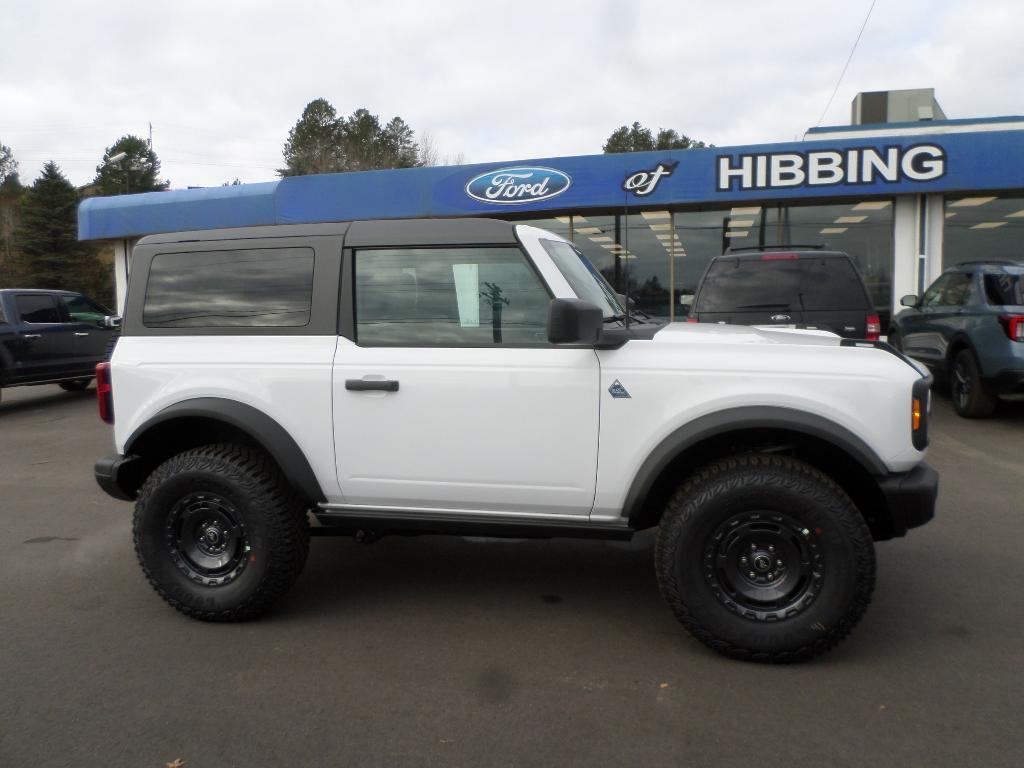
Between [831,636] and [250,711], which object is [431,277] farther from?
[831,636]

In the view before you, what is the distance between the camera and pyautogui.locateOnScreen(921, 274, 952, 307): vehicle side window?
32.3 feet

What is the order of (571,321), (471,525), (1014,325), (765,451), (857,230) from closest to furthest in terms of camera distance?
1. (571,321)
2. (765,451)
3. (471,525)
4. (1014,325)
5. (857,230)

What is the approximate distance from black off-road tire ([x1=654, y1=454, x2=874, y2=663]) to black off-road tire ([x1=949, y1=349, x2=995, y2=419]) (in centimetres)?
646

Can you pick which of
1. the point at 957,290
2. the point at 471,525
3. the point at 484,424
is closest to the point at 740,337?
the point at 484,424

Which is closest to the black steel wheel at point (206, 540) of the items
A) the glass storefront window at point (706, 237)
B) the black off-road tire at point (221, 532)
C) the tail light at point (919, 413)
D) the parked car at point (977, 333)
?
the black off-road tire at point (221, 532)

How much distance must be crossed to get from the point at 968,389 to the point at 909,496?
259 inches

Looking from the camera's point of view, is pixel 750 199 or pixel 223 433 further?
pixel 750 199

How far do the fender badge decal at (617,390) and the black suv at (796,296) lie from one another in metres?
4.44

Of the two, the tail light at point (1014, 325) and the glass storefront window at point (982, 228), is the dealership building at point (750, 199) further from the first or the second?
the tail light at point (1014, 325)

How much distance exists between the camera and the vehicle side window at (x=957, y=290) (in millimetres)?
9031

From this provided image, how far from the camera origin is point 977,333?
8555 mm

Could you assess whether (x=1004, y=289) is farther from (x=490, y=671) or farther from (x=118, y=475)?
(x=118, y=475)

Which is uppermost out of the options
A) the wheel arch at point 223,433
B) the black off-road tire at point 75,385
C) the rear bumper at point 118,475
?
the wheel arch at point 223,433

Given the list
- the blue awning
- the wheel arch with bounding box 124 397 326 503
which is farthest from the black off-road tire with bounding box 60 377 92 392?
the wheel arch with bounding box 124 397 326 503
